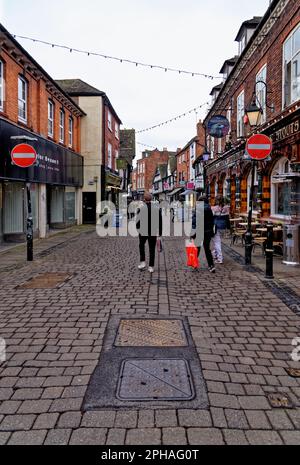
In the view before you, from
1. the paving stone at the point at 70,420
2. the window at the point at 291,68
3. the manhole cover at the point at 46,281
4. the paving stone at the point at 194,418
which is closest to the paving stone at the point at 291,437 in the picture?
the paving stone at the point at 194,418

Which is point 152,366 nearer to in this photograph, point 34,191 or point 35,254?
point 35,254

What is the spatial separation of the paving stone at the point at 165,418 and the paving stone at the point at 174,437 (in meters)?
0.06

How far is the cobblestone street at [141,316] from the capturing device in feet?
9.18

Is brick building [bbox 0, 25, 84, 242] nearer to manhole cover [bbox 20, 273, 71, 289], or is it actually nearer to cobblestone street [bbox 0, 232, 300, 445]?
manhole cover [bbox 20, 273, 71, 289]

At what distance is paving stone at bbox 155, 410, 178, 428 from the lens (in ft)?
9.39

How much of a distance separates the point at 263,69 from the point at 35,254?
1048cm

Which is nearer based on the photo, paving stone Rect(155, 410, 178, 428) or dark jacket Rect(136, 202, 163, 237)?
paving stone Rect(155, 410, 178, 428)

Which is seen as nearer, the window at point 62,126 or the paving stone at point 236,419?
the paving stone at point 236,419

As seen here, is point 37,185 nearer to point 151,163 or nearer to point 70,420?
point 70,420

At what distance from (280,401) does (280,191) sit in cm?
1075

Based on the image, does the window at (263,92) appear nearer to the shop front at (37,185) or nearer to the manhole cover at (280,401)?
Result: the shop front at (37,185)

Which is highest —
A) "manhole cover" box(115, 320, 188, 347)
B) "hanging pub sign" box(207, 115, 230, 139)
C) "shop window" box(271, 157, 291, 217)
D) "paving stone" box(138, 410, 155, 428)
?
"hanging pub sign" box(207, 115, 230, 139)

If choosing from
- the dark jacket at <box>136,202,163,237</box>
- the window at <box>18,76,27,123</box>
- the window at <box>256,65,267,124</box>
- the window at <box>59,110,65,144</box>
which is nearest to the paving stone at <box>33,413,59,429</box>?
the dark jacket at <box>136,202,163,237</box>
